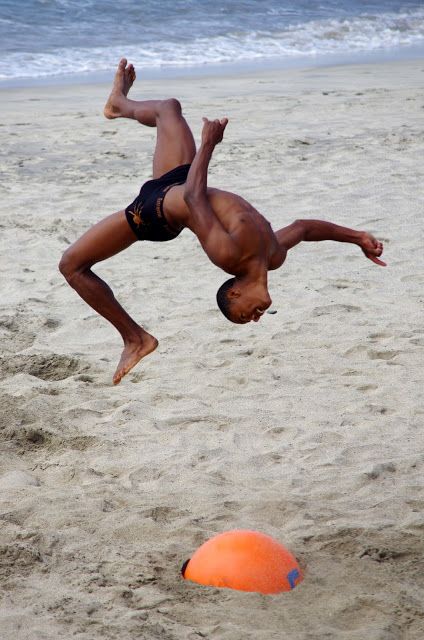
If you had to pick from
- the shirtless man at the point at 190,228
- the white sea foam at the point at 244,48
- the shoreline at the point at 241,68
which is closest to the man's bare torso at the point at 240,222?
the shirtless man at the point at 190,228

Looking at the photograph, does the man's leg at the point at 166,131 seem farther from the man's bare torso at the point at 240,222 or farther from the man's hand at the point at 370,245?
the man's hand at the point at 370,245

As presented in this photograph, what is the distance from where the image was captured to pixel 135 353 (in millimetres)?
5730

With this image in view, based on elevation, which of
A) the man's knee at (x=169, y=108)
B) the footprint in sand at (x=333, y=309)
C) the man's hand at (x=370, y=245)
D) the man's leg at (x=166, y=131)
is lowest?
the footprint in sand at (x=333, y=309)

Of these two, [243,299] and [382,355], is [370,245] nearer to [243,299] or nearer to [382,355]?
[243,299]

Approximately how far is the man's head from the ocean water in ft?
51.0

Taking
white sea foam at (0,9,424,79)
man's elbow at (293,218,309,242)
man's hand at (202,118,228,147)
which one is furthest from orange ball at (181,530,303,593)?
white sea foam at (0,9,424,79)

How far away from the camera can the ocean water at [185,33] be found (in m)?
22.0

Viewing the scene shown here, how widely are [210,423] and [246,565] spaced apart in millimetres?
1823

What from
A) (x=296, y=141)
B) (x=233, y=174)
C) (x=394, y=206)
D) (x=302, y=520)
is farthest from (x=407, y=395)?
(x=296, y=141)

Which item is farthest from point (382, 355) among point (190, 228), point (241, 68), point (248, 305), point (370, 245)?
point (241, 68)

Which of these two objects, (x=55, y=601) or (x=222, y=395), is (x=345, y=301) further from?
(x=55, y=601)

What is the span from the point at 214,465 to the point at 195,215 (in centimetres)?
151

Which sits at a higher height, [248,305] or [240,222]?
[240,222]

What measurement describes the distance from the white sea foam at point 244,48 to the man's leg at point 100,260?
50.1 ft
